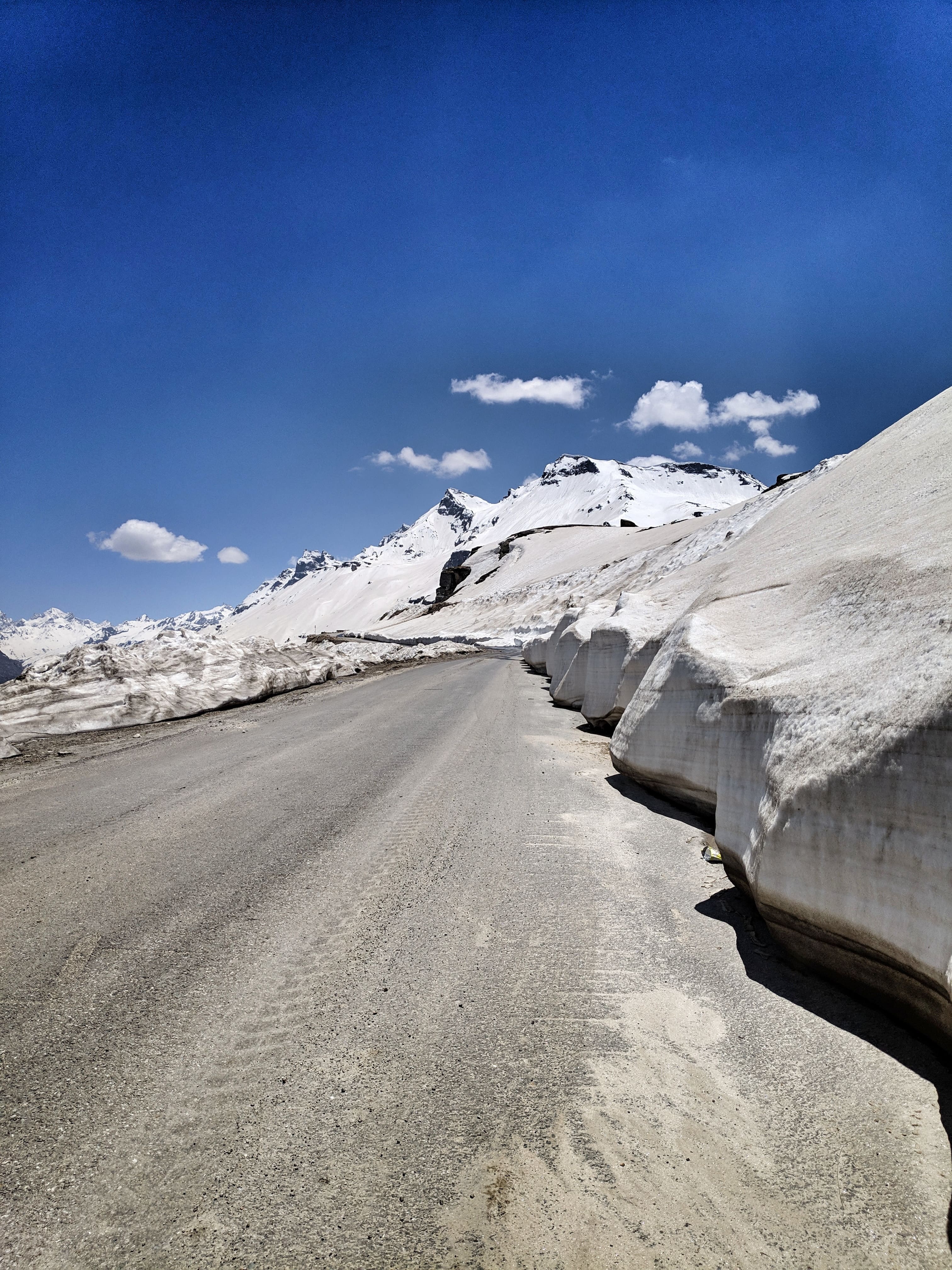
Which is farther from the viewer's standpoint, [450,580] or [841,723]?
[450,580]

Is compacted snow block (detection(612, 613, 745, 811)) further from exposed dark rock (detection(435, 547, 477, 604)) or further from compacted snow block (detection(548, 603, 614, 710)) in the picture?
exposed dark rock (detection(435, 547, 477, 604))

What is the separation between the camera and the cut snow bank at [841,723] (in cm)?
224

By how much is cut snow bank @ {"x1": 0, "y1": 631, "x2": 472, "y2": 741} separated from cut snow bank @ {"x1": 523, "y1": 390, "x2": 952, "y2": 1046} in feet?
29.2

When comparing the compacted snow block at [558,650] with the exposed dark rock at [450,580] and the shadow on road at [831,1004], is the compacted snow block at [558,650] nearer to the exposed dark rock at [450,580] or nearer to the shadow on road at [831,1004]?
the shadow on road at [831,1004]

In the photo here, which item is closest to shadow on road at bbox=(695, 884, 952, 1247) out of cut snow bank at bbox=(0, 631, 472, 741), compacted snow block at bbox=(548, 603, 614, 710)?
compacted snow block at bbox=(548, 603, 614, 710)

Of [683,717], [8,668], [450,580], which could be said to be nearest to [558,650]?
[683,717]

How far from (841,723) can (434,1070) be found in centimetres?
228

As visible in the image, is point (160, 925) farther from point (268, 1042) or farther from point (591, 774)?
point (591, 774)

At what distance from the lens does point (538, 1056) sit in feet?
7.44

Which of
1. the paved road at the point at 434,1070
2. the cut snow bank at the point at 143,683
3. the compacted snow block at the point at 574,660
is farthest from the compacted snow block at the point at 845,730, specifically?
the cut snow bank at the point at 143,683

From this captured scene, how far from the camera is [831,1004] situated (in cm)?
257

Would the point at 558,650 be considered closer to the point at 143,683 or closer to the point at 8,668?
the point at 143,683

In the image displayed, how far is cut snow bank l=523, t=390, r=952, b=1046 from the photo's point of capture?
2.24 metres

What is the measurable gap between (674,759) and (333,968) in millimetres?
3348
